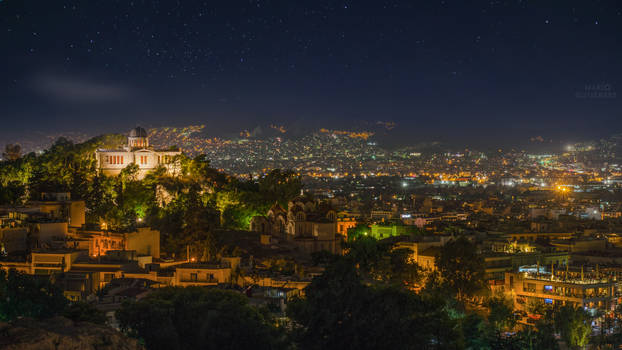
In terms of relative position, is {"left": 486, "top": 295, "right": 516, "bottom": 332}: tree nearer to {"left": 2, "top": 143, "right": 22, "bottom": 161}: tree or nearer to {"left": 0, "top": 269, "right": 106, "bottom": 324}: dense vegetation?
{"left": 0, "top": 269, "right": 106, "bottom": 324}: dense vegetation

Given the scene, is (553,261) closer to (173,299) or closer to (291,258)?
(291,258)

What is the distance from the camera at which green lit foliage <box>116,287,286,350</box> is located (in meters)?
12.6

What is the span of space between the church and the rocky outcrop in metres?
29.7

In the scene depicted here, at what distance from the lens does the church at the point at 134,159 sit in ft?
123

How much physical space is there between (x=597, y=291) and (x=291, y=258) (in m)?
10.5

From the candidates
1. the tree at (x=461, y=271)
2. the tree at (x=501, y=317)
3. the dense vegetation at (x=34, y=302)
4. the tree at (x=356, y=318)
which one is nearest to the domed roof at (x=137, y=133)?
the tree at (x=461, y=271)

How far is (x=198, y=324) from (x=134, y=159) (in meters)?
25.7

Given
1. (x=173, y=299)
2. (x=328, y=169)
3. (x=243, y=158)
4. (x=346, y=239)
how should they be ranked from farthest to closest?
(x=328, y=169) → (x=243, y=158) → (x=346, y=239) → (x=173, y=299)

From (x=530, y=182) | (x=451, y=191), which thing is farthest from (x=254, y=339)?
(x=530, y=182)

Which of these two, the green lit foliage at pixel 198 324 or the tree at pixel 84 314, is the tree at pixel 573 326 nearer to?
the green lit foliage at pixel 198 324

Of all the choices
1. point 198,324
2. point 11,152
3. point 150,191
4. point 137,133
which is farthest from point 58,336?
point 11,152

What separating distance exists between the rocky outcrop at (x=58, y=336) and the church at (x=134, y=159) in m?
29.7

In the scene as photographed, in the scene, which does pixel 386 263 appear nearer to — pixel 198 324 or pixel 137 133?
pixel 198 324

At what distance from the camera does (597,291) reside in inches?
1020
